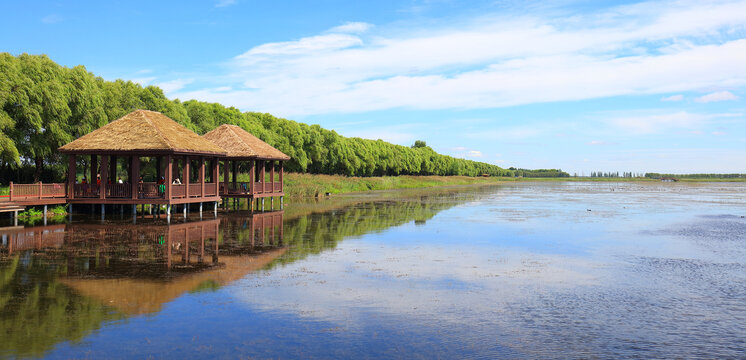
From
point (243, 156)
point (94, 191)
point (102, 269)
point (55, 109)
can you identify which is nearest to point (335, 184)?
point (243, 156)

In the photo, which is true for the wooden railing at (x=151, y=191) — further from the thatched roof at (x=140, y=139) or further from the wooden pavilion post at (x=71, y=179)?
the wooden pavilion post at (x=71, y=179)

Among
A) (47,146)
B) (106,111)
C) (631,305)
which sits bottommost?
(631,305)

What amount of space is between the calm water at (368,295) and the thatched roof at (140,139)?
6693 mm

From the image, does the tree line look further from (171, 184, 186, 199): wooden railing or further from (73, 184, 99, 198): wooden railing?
(171, 184, 186, 199): wooden railing

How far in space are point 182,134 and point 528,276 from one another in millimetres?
23815

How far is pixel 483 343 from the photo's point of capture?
865 cm

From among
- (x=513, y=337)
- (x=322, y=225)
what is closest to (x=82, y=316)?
(x=513, y=337)

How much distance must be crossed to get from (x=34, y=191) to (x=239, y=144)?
1239 centimetres

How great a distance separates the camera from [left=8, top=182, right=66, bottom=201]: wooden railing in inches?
1121

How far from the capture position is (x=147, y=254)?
17.4m

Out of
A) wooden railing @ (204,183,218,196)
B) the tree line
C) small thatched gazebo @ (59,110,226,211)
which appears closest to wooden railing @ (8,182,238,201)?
small thatched gazebo @ (59,110,226,211)

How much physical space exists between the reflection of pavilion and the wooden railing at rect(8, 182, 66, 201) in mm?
4522

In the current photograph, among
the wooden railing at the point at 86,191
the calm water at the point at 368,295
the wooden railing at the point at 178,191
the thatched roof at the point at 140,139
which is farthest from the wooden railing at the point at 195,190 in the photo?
the calm water at the point at 368,295

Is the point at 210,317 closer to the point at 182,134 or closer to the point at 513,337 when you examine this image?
the point at 513,337
